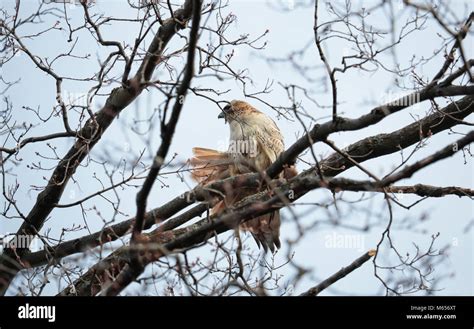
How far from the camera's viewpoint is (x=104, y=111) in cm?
616

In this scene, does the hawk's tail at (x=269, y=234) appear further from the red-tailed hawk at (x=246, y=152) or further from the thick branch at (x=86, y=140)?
the thick branch at (x=86, y=140)

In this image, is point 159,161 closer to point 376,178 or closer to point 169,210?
point 376,178

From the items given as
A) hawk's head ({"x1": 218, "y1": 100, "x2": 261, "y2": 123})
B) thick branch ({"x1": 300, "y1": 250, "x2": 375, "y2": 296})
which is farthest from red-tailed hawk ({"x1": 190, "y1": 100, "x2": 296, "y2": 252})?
thick branch ({"x1": 300, "y1": 250, "x2": 375, "y2": 296})

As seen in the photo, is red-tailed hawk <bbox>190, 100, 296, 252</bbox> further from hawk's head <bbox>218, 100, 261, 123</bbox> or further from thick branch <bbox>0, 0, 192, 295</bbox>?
thick branch <bbox>0, 0, 192, 295</bbox>

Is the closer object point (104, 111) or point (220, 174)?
point (104, 111)

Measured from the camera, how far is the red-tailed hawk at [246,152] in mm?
7051

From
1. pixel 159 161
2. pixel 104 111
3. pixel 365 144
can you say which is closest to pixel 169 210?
pixel 104 111

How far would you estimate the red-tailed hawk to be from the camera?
7.05 meters

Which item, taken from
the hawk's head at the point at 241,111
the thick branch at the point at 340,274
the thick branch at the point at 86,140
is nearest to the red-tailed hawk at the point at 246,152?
the hawk's head at the point at 241,111

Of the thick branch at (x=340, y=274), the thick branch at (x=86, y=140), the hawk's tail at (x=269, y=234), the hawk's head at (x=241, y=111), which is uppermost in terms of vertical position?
the hawk's head at (x=241, y=111)

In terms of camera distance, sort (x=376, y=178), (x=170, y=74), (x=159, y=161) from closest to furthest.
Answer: (x=159, y=161) → (x=376, y=178) → (x=170, y=74)
